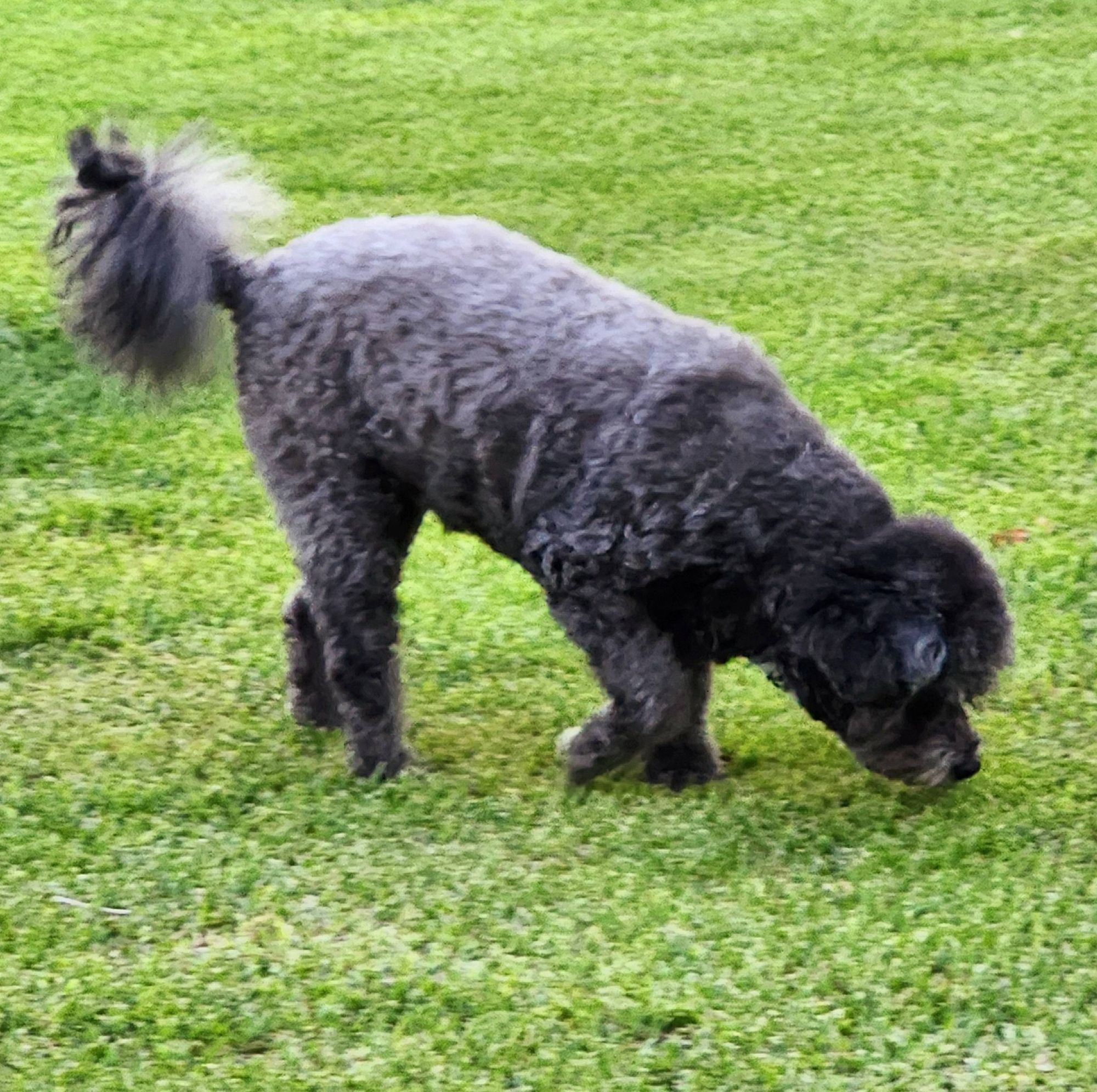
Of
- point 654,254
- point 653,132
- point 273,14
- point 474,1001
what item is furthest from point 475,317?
point 273,14

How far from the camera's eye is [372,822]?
568 cm

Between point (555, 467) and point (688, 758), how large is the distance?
1.00 m

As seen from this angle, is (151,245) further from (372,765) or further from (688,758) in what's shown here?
(688,758)

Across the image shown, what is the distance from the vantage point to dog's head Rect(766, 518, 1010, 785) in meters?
5.40

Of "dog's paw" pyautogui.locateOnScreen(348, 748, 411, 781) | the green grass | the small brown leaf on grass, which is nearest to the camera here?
the green grass

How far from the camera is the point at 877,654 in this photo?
5406mm

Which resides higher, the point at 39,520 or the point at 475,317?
the point at 475,317

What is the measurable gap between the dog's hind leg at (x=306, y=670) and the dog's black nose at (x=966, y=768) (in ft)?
6.25

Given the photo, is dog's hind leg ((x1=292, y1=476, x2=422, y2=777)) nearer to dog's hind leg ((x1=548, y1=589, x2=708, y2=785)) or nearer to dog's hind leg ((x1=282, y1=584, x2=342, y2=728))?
dog's hind leg ((x1=282, y1=584, x2=342, y2=728))

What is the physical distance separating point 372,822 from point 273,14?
10.3 meters

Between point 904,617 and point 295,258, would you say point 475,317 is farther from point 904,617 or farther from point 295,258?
point 904,617

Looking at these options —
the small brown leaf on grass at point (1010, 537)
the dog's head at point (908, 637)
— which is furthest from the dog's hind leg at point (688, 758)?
the small brown leaf on grass at point (1010, 537)

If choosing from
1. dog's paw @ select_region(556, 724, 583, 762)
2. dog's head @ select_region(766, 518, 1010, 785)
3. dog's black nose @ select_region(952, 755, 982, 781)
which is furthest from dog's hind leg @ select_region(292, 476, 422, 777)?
dog's black nose @ select_region(952, 755, 982, 781)

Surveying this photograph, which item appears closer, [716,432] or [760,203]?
[716,432]
